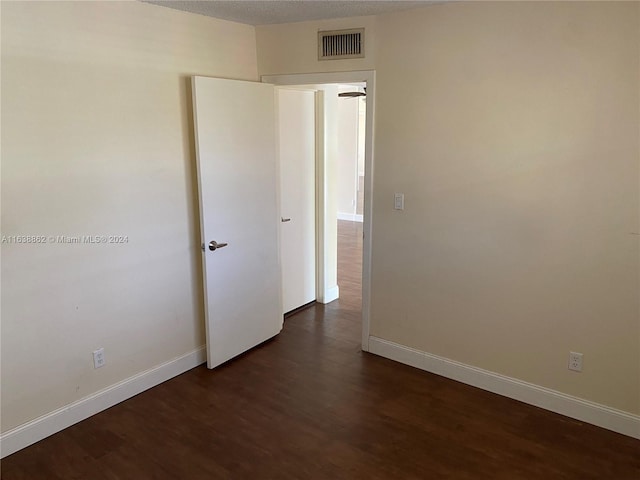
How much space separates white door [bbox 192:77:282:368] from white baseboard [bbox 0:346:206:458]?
0.20 metres

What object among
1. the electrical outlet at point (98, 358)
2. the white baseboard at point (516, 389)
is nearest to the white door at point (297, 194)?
the white baseboard at point (516, 389)

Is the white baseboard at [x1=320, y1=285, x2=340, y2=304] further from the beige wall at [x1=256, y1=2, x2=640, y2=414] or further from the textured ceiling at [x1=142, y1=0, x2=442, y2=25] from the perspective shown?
the textured ceiling at [x1=142, y1=0, x2=442, y2=25]

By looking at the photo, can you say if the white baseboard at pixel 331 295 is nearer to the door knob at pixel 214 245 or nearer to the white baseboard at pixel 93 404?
the white baseboard at pixel 93 404

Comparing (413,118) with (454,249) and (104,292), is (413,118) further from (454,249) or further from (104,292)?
(104,292)

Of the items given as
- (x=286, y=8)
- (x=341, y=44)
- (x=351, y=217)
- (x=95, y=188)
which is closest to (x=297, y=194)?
(x=341, y=44)

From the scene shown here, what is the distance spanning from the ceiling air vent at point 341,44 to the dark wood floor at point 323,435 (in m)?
2.20

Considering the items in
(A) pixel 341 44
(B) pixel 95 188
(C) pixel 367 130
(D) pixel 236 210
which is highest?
(A) pixel 341 44

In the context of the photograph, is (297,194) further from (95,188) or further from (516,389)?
(516,389)

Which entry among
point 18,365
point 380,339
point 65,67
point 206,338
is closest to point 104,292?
point 18,365

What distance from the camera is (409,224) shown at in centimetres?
324

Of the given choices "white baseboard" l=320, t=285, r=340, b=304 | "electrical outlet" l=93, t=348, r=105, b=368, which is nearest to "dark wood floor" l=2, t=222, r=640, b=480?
"electrical outlet" l=93, t=348, r=105, b=368

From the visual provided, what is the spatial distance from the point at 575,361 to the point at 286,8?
108 inches

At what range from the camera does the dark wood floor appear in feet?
7.78

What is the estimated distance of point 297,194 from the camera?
418cm
